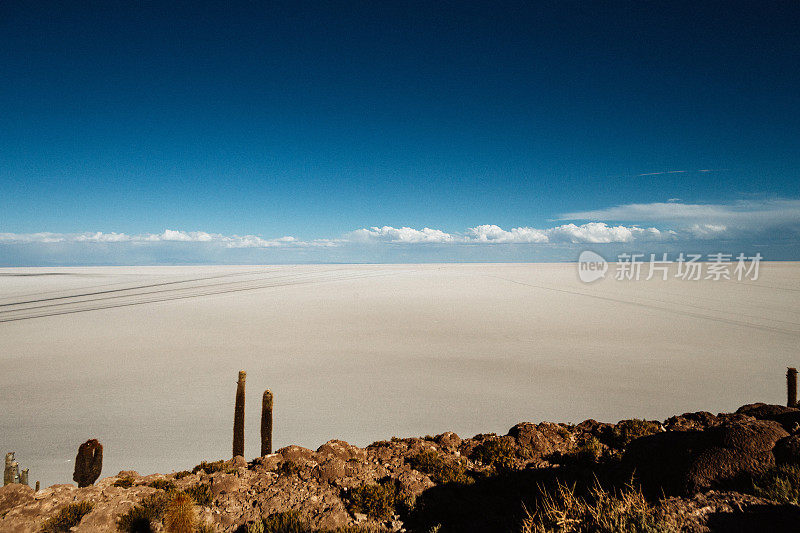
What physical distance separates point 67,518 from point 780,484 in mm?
6670

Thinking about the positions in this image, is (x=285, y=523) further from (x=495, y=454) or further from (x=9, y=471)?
(x=9, y=471)

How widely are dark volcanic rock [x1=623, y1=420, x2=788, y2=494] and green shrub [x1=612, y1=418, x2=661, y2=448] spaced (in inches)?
77.6

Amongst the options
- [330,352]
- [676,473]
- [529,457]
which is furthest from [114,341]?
[676,473]

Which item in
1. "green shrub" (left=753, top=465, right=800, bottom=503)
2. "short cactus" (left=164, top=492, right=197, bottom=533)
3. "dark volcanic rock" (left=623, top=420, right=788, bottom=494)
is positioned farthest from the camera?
"short cactus" (left=164, top=492, right=197, bottom=533)

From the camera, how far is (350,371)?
42.8ft

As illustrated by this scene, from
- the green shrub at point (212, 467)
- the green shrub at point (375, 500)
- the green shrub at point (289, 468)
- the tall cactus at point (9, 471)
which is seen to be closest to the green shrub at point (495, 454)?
the green shrub at point (375, 500)

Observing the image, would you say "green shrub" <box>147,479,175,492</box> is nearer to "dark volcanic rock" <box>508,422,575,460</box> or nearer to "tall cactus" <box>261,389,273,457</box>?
"tall cactus" <box>261,389,273,457</box>

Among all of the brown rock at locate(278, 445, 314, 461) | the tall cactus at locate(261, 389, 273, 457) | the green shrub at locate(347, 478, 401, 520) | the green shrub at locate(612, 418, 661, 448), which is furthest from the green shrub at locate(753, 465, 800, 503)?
the tall cactus at locate(261, 389, 273, 457)

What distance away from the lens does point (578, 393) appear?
11164mm

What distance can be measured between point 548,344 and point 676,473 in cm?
1316

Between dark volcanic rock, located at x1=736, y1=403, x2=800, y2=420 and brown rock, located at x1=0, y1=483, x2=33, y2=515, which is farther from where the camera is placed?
dark volcanic rock, located at x1=736, y1=403, x2=800, y2=420

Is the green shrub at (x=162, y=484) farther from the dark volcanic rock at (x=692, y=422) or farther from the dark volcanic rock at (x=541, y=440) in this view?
the dark volcanic rock at (x=692, y=422)

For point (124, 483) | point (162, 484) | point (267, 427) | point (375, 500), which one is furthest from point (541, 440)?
point (124, 483)

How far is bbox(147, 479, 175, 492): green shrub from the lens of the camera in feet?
16.3
